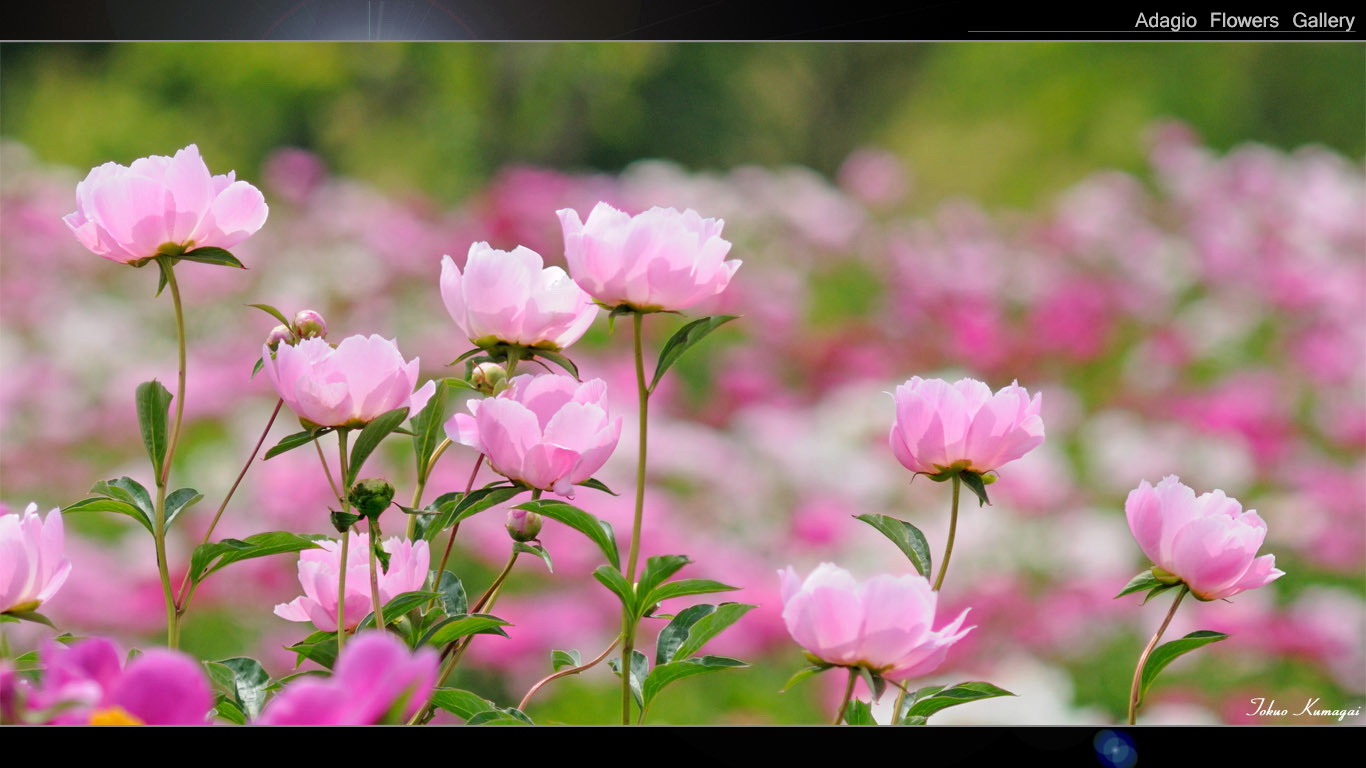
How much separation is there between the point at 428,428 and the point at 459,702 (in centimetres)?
9

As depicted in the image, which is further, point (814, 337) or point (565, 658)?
point (814, 337)

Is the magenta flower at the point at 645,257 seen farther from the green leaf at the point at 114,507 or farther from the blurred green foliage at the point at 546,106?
the blurred green foliage at the point at 546,106

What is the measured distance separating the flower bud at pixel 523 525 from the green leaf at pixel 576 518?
1 centimetres

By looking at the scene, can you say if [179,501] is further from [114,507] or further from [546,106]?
[546,106]

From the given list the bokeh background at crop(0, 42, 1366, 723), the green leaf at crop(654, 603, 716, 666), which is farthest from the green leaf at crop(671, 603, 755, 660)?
the bokeh background at crop(0, 42, 1366, 723)

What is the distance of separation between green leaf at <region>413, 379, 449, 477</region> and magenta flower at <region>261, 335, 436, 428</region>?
0.08ft

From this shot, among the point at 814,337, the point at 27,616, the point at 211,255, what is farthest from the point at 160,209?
the point at 814,337

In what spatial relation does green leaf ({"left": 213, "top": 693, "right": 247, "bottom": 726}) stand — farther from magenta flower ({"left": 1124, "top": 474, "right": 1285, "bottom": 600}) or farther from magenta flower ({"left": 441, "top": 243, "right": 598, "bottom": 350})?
magenta flower ({"left": 1124, "top": 474, "right": 1285, "bottom": 600})

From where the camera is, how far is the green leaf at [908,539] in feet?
1.19

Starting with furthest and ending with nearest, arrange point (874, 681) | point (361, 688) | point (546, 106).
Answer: point (546, 106)
point (874, 681)
point (361, 688)

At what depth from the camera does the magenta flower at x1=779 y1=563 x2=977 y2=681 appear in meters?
0.32

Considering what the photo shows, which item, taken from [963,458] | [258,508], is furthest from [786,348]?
[963,458]

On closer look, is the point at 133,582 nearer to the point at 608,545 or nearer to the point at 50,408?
the point at 50,408

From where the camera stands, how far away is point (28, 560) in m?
0.35
